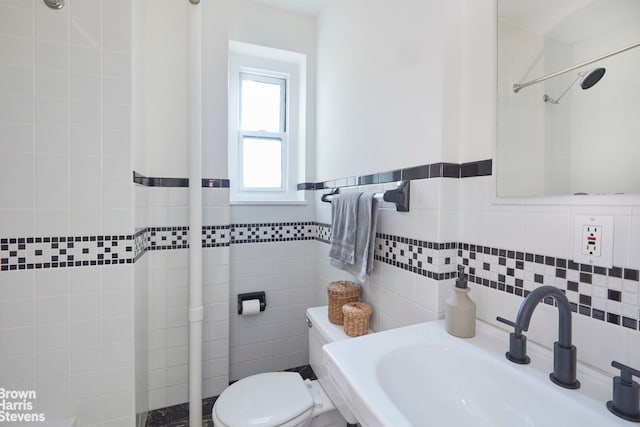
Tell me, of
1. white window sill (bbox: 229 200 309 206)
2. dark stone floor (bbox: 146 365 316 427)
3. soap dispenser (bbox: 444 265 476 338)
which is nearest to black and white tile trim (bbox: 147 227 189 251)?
white window sill (bbox: 229 200 309 206)

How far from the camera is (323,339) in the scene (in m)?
1.33

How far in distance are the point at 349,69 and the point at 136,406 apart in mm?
1989

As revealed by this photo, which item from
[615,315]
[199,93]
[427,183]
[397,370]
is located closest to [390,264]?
[427,183]

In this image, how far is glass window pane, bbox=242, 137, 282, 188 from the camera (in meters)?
2.05

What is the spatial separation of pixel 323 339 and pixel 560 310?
94cm

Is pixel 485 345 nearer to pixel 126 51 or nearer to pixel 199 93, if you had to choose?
pixel 199 93

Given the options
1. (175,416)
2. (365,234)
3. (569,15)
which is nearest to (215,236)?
(365,234)

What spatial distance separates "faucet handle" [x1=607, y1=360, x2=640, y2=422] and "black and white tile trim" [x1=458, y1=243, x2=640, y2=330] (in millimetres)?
154

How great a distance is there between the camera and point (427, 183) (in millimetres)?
1055

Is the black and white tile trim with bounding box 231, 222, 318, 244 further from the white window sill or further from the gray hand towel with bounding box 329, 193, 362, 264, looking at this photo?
the gray hand towel with bounding box 329, 193, 362, 264

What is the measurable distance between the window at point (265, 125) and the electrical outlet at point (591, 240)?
156 centimetres

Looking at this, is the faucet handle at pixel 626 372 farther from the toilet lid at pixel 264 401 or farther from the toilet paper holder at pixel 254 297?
the toilet paper holder at pixel 254 297

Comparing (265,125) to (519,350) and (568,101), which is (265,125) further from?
(519,350)

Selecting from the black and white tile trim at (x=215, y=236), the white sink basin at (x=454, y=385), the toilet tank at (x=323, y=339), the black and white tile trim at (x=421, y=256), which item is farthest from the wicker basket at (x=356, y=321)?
the black and white tile trim at (x=215, y=236)
